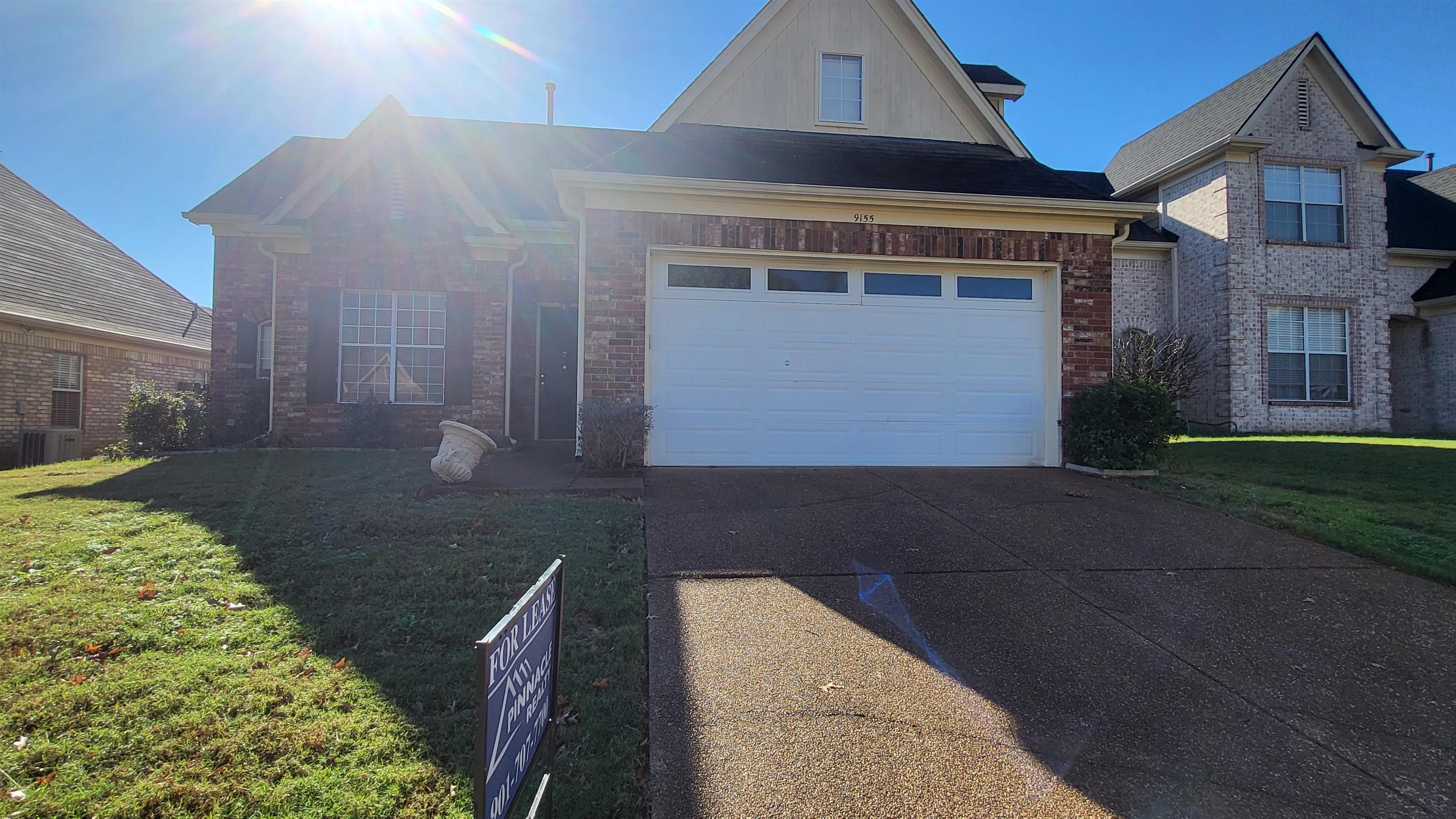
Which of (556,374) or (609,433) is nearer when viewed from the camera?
(609,433)

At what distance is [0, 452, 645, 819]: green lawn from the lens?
2.09 m

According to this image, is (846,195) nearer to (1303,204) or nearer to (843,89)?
(843,89)

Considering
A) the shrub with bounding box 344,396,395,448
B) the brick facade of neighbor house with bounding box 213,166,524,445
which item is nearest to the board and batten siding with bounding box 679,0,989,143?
the brick facade of neighbor house with bounding box 213,166,524,445

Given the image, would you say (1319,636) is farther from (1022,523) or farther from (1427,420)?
(1427,420)

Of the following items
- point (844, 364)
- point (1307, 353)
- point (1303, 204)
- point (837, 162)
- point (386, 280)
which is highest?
point (1303, 204)

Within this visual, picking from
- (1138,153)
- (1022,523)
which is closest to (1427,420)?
(1138,153)

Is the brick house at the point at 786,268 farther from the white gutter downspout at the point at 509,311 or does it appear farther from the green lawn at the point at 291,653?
the green lawn at the point at 291,653

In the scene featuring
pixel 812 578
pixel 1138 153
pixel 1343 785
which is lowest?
pixel 1343 785

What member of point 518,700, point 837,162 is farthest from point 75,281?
point 518,700

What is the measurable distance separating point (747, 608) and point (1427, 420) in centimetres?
1947

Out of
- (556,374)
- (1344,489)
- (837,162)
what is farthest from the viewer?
(556,374)

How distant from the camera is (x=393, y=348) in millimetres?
10484

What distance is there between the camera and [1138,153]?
1712 cm

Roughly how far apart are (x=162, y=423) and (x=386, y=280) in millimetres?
4198
